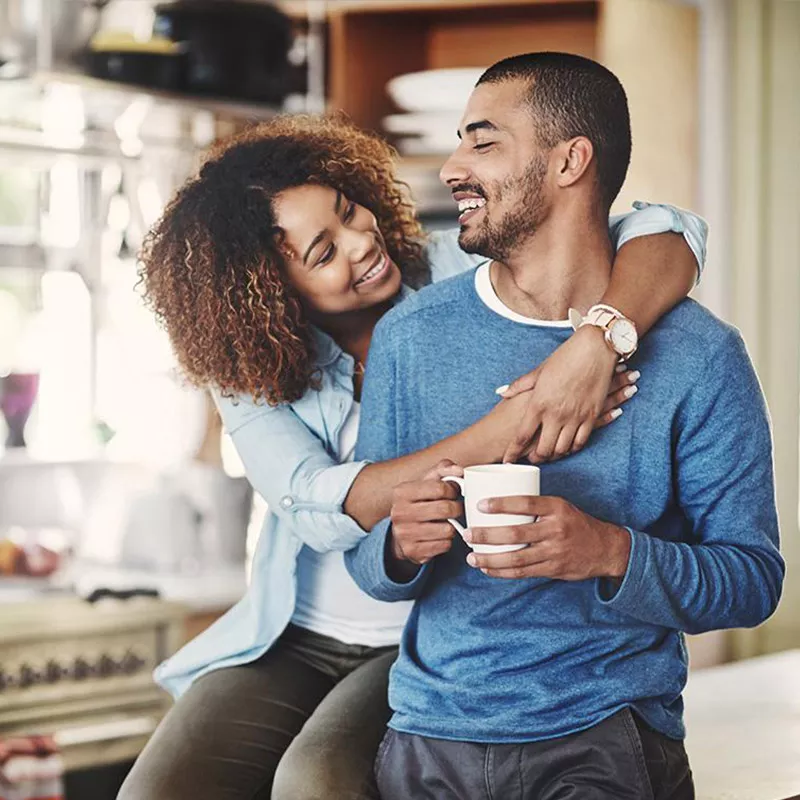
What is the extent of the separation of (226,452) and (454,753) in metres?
1.95

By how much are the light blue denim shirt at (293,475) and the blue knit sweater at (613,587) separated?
0.27 feet

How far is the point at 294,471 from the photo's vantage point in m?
1.38

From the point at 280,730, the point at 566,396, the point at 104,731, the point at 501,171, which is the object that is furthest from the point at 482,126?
the point at 104,731

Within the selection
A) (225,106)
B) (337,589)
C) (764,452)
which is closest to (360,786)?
(337,589)

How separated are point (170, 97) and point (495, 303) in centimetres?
174

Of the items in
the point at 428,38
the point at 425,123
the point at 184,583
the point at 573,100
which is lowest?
the point at 184,583

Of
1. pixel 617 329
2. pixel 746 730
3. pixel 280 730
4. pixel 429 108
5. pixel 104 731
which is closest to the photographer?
pixel 617 329

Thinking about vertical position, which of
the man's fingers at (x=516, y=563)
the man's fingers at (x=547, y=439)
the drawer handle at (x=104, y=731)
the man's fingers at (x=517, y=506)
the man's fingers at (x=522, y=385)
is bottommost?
the drawer handle at (x=104, y=731)

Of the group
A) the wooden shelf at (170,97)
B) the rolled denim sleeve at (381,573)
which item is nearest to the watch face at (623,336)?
the rolled denim sleeve at (381,573)

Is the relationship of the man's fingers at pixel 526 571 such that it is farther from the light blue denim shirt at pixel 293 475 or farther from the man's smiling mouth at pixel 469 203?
the man's smiling mouth at pixel 469 203

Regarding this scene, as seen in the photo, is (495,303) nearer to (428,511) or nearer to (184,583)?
(428,511)

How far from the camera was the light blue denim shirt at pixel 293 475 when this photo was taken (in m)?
1.34

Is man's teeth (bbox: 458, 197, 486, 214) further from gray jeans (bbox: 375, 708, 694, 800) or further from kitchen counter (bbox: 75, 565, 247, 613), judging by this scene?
kitchen counter (bbox: 75, 565, 247, 613)

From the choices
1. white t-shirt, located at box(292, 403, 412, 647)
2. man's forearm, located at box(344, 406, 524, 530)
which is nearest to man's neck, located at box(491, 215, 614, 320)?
man's forearm, located at box(344, 406, 524, 530)
